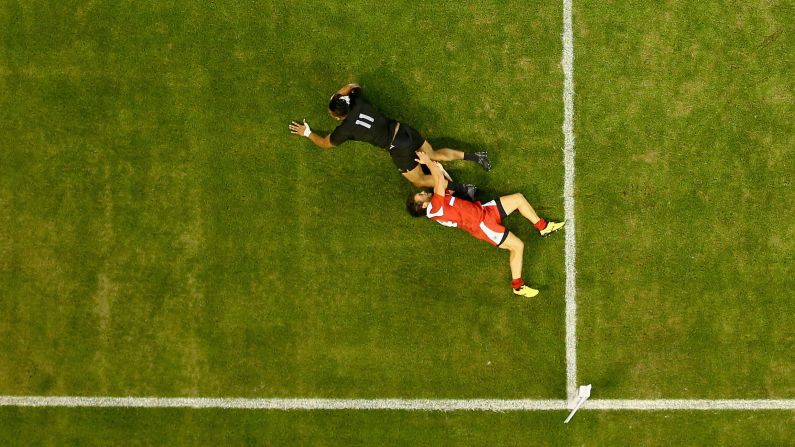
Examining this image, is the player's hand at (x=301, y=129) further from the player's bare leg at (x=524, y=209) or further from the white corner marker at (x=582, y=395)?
the white corner marker at (x=582, y=395)

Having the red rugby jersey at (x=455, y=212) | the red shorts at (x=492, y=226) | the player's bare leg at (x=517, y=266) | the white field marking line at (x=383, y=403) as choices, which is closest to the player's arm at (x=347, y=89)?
A: the red rugby jersey at (x=455, y=212)

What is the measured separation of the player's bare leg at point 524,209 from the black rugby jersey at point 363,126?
1.66 metres

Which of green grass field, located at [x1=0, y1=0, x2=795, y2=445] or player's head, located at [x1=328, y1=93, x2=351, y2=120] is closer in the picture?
player's head, located at [x1=328, y1=93, x2=351, y2=120]

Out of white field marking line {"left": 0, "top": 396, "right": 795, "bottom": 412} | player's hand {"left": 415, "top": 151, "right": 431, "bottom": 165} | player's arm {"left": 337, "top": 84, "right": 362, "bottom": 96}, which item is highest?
player's arm {"left": 337, "top": 84, "right": 362, "bottom": 96}

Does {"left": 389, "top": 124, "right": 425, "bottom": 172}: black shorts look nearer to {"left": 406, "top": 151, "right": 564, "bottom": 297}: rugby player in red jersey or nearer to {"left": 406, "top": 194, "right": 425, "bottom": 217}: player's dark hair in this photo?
{"left": 406, "top": 151, "right": 564, "bottom": 297}: rugby player in red jersey

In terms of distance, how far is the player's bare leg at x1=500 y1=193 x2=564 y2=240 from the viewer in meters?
6.82

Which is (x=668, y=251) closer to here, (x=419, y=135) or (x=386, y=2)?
(x=419, y=135)

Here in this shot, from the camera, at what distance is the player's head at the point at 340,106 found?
6.40 metres

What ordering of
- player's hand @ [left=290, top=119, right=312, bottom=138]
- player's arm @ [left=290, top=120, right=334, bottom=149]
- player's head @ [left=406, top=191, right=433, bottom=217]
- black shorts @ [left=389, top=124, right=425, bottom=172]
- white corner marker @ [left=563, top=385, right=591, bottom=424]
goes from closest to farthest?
1. player's head @ [left=406, top=191, right=433, bottom=217]
2. white corner marker @ [left=563, top=385, right=591, bottom=424]
3. black shorts @ [left=389, top=124, right=425, bottom=172]
4. player's arm @ [left=290, top=120, right=334, bottom=149]
5. player's hand @ [left=290, top=119, right=312, bottom=138]

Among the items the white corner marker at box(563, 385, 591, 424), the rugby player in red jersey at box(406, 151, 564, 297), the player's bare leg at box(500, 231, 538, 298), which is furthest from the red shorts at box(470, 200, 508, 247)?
the white corner marker at box(563, 385, 591, 424)

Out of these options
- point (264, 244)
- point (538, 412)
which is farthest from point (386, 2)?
point (538, 412)

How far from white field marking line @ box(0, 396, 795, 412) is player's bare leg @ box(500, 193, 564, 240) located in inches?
87.1

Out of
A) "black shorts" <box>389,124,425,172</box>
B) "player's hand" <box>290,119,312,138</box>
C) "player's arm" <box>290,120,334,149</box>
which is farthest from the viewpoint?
"player's hand" <box>290,119,312,138</box>

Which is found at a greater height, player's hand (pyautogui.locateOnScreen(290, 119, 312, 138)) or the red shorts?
the red shorts
